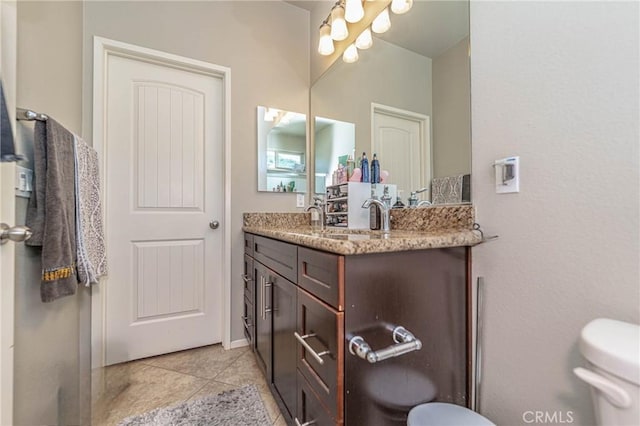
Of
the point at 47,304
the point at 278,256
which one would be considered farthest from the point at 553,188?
the point at 47,304

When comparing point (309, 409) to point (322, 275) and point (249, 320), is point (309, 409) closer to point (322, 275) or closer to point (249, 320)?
point (322, 275)

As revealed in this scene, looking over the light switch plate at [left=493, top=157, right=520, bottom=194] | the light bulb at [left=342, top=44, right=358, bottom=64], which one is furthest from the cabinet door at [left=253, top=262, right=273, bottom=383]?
the light bulb at [left=342, top=44, right=358, bottom=64]

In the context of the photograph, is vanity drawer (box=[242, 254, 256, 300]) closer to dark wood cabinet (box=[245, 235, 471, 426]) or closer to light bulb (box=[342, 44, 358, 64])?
dark wood cabinet (box=[245, 235, 471, 426])

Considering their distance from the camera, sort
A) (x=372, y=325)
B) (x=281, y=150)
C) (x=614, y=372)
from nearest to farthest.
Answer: (x=614, y=372)
(x=372, y=325)
(x=281, y=150)

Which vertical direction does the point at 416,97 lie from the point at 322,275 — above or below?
above

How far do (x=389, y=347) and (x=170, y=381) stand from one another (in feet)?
4.72

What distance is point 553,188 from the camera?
788mm

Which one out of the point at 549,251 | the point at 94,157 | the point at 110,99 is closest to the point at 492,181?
the point at 549,251

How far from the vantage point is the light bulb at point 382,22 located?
1.47 m

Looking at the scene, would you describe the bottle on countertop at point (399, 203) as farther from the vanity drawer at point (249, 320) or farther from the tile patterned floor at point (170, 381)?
the tile patterned floor at point (170, 381)

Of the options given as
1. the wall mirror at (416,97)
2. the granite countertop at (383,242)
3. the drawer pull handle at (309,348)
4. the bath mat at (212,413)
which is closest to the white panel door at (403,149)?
the wall mirror at (416,97)

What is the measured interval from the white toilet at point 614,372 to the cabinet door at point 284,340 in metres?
0.81

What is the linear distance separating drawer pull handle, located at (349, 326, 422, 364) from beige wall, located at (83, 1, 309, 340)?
1.40 m

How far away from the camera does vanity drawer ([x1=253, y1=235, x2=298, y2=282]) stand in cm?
103
